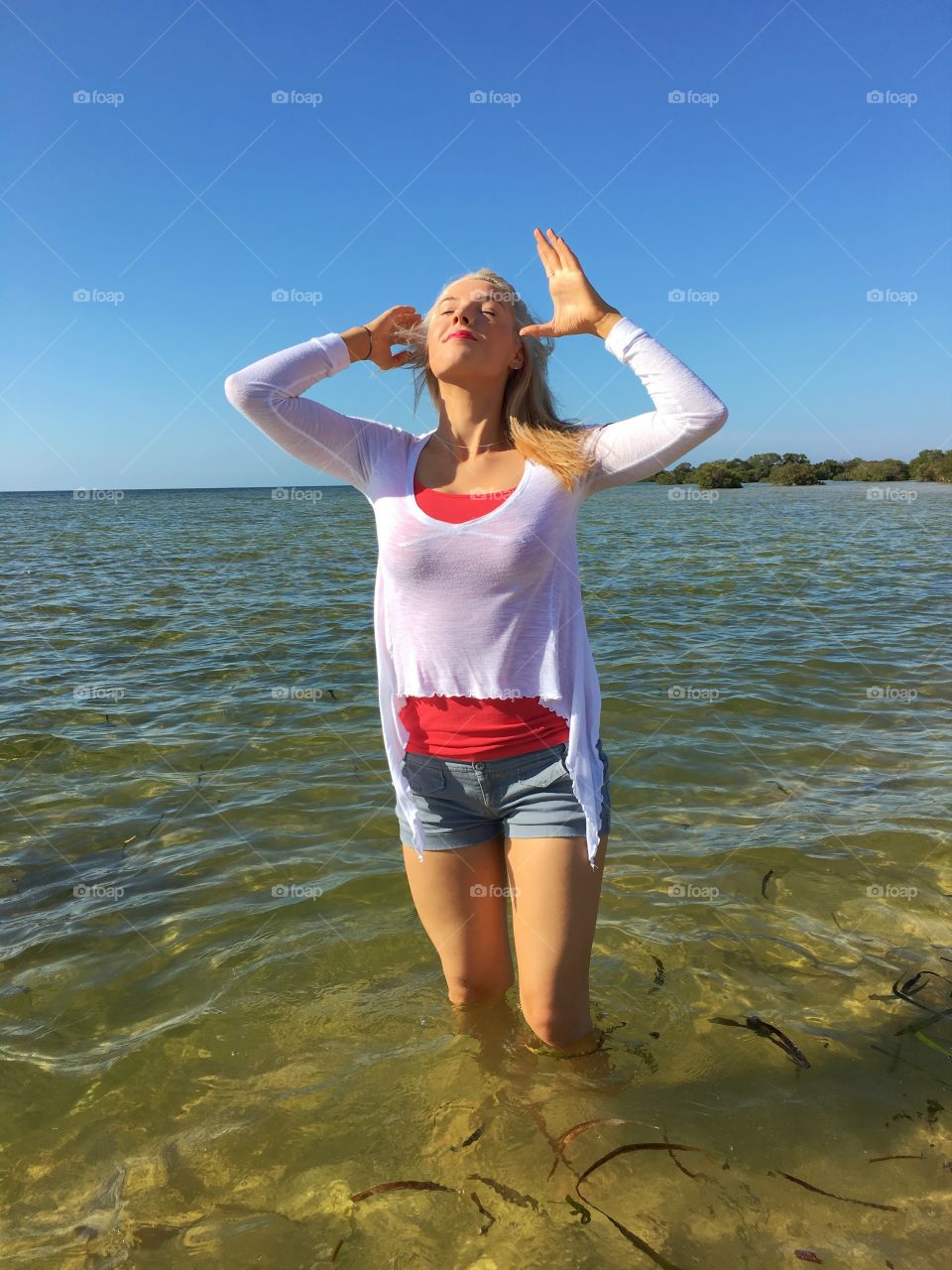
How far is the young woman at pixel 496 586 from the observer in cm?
281

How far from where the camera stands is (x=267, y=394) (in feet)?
9.66

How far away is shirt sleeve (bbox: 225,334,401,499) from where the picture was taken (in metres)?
2.94

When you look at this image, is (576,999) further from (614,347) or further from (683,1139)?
(614,347)

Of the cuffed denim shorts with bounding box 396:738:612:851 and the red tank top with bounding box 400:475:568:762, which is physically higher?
the red tank top with bounding box 400:475:568:762

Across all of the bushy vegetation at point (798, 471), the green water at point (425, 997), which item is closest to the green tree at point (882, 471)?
the bushy vegetation at point (798, 471)

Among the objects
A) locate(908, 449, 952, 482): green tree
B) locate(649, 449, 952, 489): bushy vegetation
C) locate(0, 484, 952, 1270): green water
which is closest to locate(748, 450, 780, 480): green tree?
locate(649, 449, 952, 489): bushy vegetation

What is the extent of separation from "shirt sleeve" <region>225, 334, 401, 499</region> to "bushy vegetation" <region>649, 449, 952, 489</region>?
6705cm

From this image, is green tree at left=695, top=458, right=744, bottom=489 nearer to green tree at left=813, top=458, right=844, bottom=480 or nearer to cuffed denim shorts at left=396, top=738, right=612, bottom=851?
green tree at left=813, top=458, right=844, bottom=480

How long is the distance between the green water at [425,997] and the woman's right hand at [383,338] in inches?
105

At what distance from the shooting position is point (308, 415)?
3.03m

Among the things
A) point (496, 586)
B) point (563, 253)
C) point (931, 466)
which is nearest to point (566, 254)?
point (563, 253)

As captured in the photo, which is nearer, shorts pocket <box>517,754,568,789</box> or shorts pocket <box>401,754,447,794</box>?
shorts pocket <box>517,754,568,789</box>

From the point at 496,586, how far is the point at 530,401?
2.53ft

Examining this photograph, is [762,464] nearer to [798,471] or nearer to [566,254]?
[798,471]
